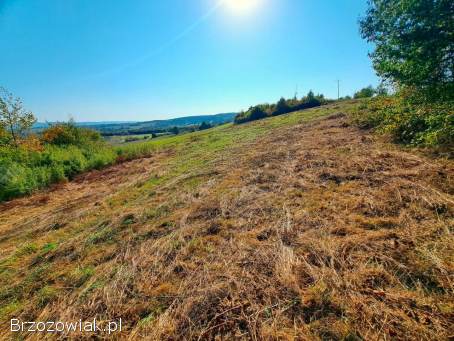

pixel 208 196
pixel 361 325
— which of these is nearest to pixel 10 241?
pixel 208 196

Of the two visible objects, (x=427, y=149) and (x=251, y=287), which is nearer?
(x=251, y=287)

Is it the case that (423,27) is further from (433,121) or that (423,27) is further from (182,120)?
(182,120)

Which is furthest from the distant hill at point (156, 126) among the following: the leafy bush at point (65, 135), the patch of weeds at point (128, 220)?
the patch of weeds at point (128, 220)

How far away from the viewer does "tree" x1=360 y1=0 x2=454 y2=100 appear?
4.04 m

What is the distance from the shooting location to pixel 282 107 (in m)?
34.1

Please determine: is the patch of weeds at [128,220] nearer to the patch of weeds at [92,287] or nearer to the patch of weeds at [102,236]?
the patch of weeds at [102,236]

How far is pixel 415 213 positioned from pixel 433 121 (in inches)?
98.6

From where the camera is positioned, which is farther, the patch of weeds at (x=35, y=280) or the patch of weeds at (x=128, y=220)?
the patch of weeds at (x=128, y=220)

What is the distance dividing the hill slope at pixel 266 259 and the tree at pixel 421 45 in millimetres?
1587

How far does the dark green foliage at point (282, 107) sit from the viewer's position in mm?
32678

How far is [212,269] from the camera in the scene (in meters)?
2.38

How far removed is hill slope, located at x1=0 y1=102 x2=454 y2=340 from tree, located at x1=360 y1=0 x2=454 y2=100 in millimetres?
1587

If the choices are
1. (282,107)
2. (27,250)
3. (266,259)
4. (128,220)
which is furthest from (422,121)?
(282,107)

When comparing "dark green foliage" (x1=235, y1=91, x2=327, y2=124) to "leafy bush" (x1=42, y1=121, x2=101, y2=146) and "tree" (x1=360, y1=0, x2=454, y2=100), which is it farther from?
"tree" (x1=360, y1=0, x2=454, y2=100)
